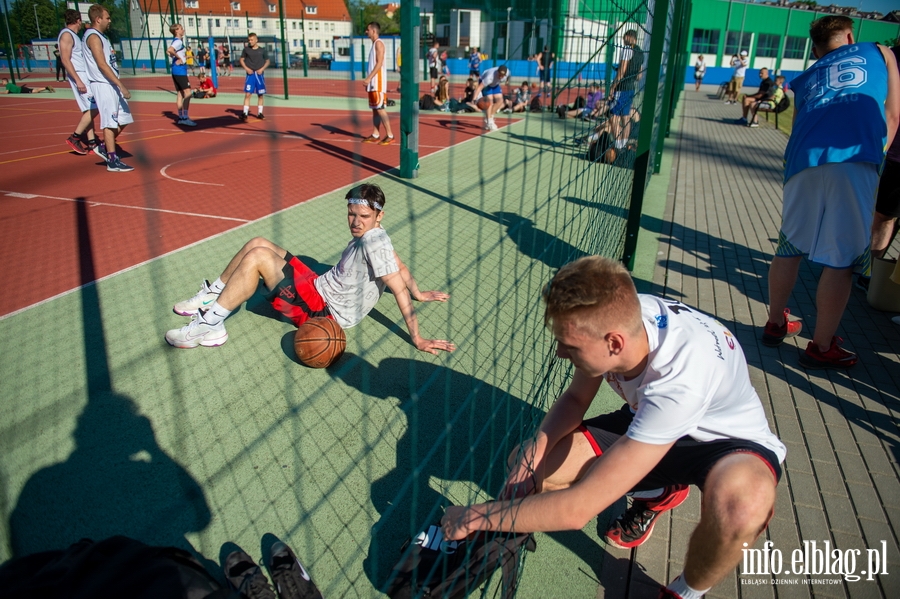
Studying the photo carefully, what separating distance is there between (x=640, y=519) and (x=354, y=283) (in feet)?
7.12

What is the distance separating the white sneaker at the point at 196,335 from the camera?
3.56 meters

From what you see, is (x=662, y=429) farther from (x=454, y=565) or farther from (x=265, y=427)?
(x=265, y=427)

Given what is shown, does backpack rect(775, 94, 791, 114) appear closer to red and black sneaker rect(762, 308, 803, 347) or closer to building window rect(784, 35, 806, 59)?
red and black sneaker rect(762, 308, 803, 347)

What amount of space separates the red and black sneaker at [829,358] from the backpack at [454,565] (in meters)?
2.53

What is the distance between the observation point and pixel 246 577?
1970 millimetres

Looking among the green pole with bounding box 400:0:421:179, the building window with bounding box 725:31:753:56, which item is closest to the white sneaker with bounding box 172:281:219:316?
the green pole with bounding box 400:0:421:179

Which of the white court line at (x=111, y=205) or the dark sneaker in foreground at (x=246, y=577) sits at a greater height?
the white court line at (x=111, y=205)

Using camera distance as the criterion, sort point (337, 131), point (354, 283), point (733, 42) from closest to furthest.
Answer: point (354, 283), point (337, 131), point (733, 42)

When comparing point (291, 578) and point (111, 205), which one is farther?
point (111, 205)

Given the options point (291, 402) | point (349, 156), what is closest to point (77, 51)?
point (349, 156)

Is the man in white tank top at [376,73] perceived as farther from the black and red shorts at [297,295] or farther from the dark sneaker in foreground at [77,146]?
the black and red shorts at [297,295]

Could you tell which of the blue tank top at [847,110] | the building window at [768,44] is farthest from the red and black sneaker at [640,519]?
the building window at [768,44]

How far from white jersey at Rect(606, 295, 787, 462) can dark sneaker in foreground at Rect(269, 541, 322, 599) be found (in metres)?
1.21

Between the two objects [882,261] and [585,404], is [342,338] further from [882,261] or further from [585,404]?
[882,261]
